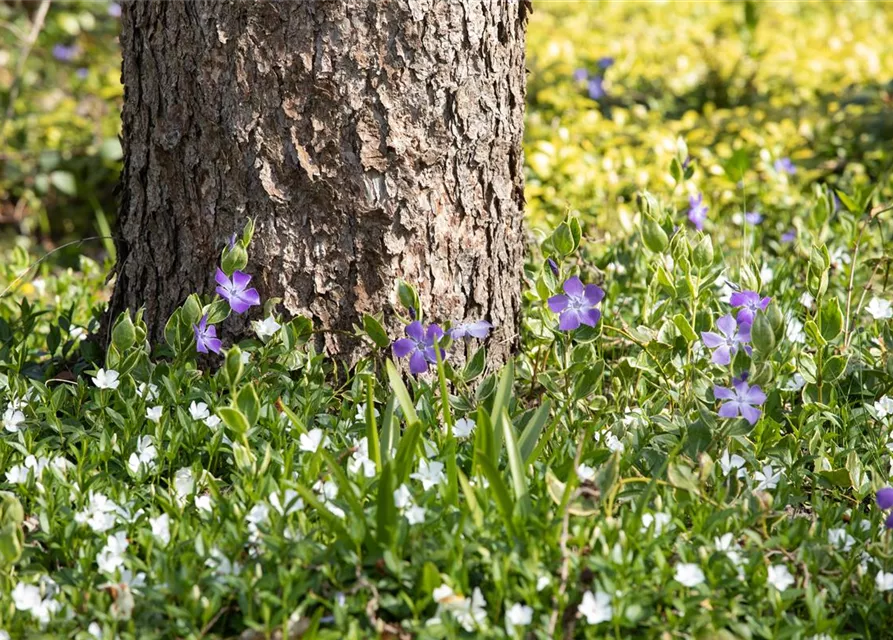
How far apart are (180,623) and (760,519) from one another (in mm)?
1048

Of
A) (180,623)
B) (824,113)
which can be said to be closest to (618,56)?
(824,113)

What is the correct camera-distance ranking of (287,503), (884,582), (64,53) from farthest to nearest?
1. (64,53)
2. (287,503)
3. (884,582)

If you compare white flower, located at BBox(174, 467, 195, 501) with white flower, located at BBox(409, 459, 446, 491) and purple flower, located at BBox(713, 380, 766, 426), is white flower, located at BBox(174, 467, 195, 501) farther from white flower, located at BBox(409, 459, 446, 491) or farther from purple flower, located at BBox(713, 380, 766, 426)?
purple flower, located at BBox(713, 380, 766, 426)

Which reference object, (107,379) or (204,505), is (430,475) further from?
(107,379)

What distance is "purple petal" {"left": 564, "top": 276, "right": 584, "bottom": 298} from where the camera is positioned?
2.19 metres

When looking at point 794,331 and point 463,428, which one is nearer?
point 463,428

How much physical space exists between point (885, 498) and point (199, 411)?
139 cm

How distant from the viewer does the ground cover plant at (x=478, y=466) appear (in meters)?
1.68

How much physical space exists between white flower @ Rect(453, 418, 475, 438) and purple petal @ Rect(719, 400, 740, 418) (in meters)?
0.53

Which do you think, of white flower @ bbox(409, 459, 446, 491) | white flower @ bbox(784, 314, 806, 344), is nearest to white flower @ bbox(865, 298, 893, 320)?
white flower @ bbox(784, 314, 806, 344)

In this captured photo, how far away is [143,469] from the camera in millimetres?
2053

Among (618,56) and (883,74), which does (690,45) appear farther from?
(883,74)

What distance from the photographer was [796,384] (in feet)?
7.81

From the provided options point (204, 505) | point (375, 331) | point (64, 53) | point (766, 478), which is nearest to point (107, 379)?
point (204, 505)
